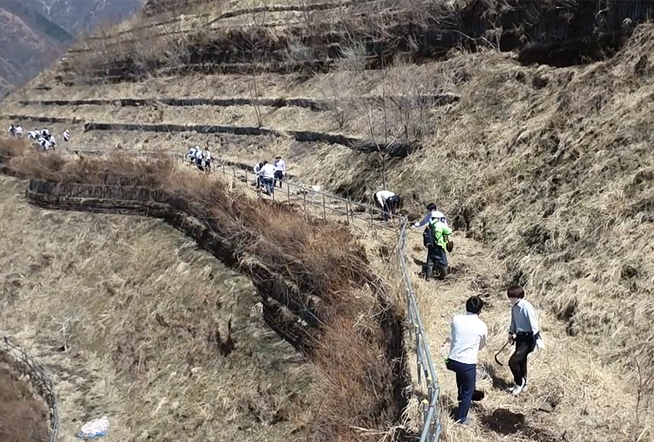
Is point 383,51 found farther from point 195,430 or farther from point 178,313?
point 195,430

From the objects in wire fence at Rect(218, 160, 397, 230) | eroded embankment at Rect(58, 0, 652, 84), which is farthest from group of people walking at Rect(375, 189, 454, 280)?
eroded embankment at Rect(58, 0, 652, 84)

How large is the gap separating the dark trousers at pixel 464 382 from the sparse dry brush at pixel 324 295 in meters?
1.28

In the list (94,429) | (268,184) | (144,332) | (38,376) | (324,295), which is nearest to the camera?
(324,295)

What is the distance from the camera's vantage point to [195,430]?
14023 mm

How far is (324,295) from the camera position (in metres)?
13.4

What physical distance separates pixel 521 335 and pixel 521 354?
235mm

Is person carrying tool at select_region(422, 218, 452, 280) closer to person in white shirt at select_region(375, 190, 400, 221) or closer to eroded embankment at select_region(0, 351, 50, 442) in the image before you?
person in white shirt at select_region(375, 190, 400, 221)

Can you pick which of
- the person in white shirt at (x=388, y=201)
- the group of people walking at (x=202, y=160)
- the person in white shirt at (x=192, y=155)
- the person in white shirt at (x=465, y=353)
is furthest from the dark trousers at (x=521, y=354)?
the person in white shirt at (x=192, y=155)

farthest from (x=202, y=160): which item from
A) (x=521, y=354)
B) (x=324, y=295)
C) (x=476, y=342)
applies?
(x=476, y=342)

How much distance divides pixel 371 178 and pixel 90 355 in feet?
36.4

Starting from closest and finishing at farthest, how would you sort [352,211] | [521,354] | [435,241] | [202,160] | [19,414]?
1. [521,354]
2. [435,241]
3. [19,414]
4. [352,211]
5. [202,160]

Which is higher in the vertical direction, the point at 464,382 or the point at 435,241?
the point at 435,241

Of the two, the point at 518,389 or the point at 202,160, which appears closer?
the point at 518,389

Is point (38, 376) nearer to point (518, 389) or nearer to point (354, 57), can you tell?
point (518, 389)
